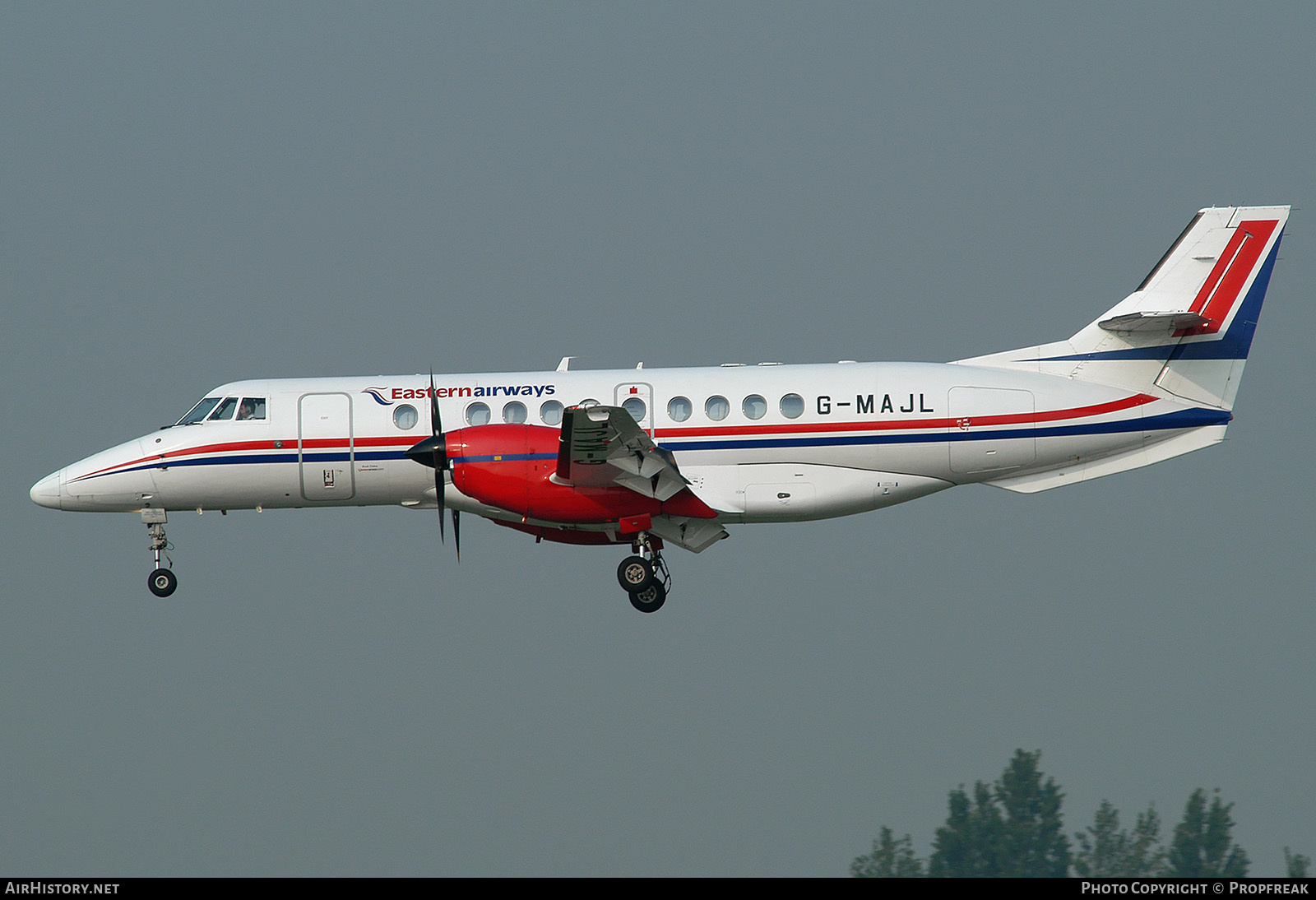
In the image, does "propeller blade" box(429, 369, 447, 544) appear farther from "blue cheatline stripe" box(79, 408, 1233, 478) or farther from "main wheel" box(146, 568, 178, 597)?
"main wheel" box(146, 568, 178, 597)

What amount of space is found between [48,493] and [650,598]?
1103 cm

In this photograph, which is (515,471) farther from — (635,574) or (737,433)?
(737,433)

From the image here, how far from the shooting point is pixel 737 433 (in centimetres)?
2455

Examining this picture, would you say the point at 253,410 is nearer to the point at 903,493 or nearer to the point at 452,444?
the point at 452,444

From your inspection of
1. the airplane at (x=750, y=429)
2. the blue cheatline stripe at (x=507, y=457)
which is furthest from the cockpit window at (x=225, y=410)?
the blue cheatline stripe at (x=507, y=457)

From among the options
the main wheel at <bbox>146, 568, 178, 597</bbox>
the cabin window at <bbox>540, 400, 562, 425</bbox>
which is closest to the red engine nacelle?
the cabin window at <bbox>540, 400, 562, 425</bbox>

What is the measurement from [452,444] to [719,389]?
4.69 m

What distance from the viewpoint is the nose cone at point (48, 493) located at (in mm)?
26312

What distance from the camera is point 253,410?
2595 centimetres

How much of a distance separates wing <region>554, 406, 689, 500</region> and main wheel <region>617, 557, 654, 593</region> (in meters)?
1.49

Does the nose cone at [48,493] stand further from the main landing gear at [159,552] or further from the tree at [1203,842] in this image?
the tree at [1203,842]

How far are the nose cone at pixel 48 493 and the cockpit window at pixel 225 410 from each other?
9.99ft

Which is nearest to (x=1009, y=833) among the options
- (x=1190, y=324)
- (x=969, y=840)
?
(x=969, y=840)
